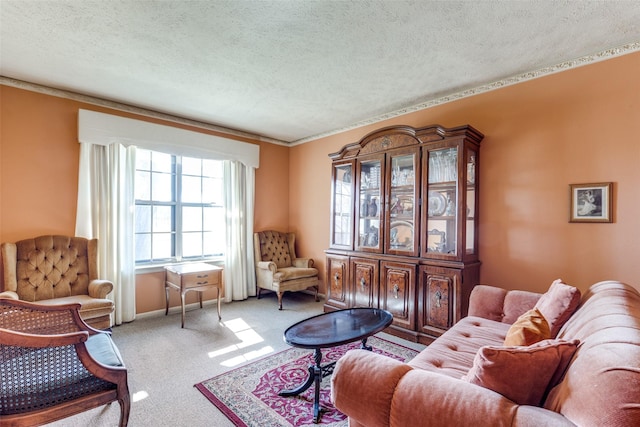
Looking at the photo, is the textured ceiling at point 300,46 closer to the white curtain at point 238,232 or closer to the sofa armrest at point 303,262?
the white curtain at point 238,232

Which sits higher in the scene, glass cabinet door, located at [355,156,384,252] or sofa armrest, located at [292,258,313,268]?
glass cabinet door, located at [355,156,384,252]

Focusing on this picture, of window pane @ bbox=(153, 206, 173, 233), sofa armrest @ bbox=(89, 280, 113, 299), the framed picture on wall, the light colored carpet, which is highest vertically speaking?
the framed picture on wall

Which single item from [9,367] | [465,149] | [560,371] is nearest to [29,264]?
[9,367]

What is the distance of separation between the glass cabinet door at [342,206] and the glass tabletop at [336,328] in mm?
1432

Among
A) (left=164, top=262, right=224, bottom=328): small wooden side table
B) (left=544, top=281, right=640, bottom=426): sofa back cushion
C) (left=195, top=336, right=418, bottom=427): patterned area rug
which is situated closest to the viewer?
(left=544, top=281, right=640, bottom=426): sofa back cushion

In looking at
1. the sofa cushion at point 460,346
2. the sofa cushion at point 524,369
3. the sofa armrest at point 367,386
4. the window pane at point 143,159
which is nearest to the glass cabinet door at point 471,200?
the sofa cushion at point 460,346

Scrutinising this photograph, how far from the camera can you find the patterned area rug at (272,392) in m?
1.97

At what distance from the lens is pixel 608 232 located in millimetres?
2520

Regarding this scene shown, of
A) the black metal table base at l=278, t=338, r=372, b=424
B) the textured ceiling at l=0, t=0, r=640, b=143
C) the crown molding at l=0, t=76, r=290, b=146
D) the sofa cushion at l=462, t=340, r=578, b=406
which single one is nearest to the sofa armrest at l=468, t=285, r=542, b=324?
Result: the black metal table base at l=278, t=338, r=372, b=424

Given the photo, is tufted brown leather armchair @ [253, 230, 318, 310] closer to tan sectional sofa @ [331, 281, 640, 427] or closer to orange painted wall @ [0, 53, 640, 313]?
orange painted wall @ [0, 53, 640, 313]

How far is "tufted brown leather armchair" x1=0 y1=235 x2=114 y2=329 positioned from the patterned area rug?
4.68ft

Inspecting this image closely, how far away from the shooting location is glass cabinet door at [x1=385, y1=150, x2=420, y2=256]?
10.9 feet

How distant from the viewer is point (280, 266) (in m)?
5.02

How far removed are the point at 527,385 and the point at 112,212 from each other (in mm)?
4135
